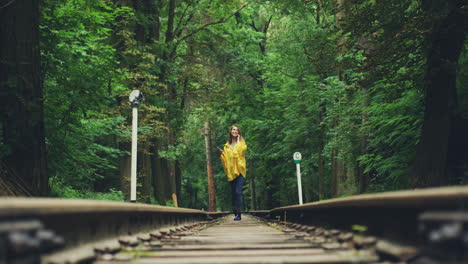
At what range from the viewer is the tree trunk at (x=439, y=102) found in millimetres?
7219

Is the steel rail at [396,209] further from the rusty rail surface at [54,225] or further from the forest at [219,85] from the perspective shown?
the forest at [219,85]

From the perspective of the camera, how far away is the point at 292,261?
2.78m

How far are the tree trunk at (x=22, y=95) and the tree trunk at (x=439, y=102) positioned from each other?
6.27 m

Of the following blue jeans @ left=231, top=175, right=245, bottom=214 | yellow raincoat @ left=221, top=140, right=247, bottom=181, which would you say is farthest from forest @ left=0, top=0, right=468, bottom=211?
blue jeans @ left=231, top=175, right=245, bottom=214

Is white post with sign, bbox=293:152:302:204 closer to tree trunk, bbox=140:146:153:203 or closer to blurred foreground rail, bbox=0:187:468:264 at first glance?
tree trunk, bbox=140:146:153:203

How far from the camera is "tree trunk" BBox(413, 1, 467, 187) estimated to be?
23.7ft

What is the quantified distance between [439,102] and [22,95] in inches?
269

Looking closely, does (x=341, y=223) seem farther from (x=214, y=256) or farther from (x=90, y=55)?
(x=90, y=55)

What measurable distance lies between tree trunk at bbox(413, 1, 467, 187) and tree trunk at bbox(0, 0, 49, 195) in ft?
20.6

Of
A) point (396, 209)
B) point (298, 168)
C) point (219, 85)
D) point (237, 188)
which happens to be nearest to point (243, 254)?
point (396, 209)

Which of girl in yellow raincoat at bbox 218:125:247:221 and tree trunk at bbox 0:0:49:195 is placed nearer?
tree trunk at bbox 0:0:49:195

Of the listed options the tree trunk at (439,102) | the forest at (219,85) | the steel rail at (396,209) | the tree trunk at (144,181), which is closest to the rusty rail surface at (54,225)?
the steel rail at (396,209)

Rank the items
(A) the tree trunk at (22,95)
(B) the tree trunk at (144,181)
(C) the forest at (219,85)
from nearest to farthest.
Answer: (A) the tree trunk at (22,95) → (C) the forest at (219,85) → (B) the tree trunk at (144,181)

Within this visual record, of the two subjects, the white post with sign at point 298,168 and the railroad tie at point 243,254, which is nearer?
the railroad tie at point 243,254
